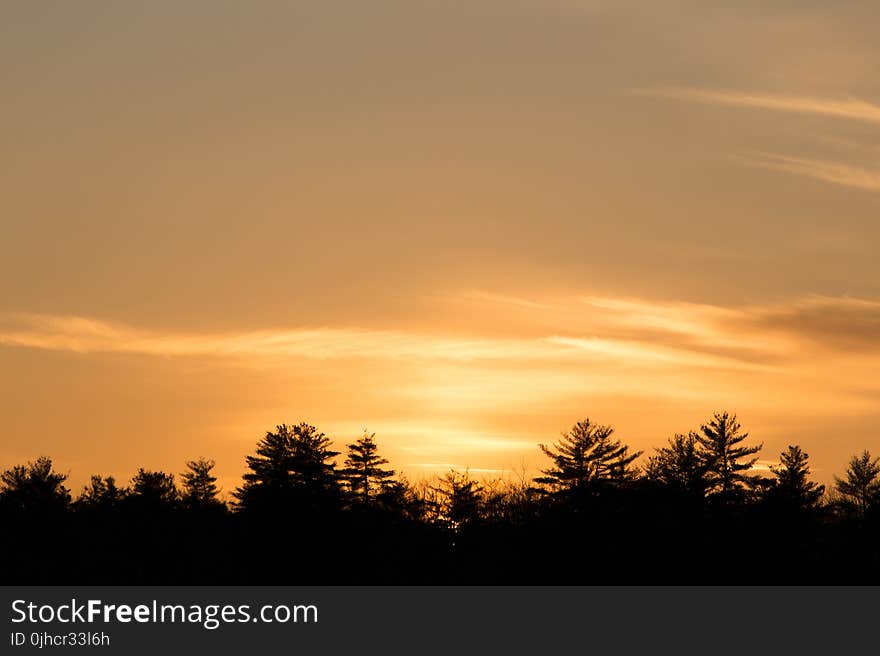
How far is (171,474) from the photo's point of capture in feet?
495

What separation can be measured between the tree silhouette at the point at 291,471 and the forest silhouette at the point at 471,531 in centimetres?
16

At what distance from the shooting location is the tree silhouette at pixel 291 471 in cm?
11169

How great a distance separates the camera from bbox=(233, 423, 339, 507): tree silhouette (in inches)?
4397

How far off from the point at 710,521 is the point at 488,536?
1067 inches

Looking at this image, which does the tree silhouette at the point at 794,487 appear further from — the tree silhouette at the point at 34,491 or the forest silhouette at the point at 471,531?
the tree silhouette at the point at 34,491

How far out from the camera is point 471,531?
12912cm

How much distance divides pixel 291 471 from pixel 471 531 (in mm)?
18762

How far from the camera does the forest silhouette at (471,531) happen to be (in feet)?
331

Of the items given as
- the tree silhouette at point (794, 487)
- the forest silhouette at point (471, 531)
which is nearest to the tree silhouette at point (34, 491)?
the forest silhouette at point (471, 531)

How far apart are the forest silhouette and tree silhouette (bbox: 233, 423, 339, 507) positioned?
0.16m

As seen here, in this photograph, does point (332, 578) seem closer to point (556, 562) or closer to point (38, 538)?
point (556, 562)

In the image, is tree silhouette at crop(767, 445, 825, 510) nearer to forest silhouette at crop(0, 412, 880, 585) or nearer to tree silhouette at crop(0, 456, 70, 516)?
forest silhouette at crop(0, 412, 880, 585)
